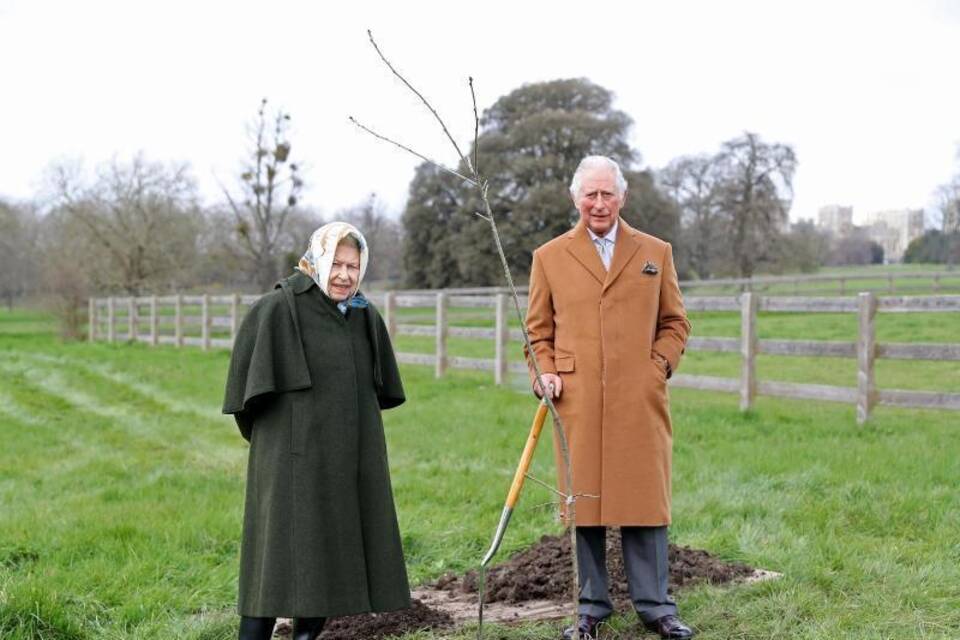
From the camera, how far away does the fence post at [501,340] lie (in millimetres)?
12680

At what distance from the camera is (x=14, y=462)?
8539 millimetres

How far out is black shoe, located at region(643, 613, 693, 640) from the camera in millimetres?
3715

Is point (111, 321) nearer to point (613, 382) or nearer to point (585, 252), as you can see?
point (585, 252)

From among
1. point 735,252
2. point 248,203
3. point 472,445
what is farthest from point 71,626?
point 735,252

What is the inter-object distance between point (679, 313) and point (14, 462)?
22.3 ft

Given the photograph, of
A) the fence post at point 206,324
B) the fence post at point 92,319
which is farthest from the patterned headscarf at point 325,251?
the fence post at point 92,319

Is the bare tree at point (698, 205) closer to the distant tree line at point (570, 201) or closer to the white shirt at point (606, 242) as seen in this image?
the distant tree line at point (570, 201)

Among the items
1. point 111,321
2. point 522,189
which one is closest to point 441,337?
point 111,321

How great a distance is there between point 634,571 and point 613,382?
76cm

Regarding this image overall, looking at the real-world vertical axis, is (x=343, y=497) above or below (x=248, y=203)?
below

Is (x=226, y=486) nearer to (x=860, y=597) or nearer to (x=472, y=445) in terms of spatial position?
(x=472, y=445)

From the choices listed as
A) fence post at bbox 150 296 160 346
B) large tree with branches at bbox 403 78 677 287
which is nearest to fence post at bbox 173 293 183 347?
fence post at bbox 150 296 160 346

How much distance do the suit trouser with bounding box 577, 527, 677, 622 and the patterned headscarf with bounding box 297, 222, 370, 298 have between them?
56.5 inches

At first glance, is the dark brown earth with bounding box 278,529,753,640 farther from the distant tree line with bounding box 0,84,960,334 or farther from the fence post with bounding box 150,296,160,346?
the distant tree line with bounding box 0,84,960,334
